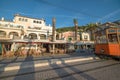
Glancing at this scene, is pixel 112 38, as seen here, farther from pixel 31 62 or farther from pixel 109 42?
pixel 31 62

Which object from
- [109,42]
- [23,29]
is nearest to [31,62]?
[109,42]

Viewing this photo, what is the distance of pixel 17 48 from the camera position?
24406 mm

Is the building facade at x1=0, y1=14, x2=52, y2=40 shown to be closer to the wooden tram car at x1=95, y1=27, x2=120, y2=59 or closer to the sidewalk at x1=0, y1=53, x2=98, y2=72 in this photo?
the sidewalk at x1=0, y1=53, x2=98, y2=72

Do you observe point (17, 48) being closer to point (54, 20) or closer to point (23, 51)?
point (23, 51)

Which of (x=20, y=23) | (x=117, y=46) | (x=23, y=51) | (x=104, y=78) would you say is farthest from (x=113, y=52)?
(x=20, y=23)

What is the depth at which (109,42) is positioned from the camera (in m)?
10.7

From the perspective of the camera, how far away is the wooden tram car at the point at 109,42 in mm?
10294

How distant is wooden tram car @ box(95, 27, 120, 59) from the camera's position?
33.8 ft

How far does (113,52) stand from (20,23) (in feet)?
97.3

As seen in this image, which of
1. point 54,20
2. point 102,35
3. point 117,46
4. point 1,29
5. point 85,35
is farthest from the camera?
point 85,35

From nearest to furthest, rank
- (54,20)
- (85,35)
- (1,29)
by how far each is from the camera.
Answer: (1,29) → (54,20) → (85,35)

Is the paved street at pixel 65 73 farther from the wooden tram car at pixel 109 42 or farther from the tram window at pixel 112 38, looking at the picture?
the tram window at pixel 112 38

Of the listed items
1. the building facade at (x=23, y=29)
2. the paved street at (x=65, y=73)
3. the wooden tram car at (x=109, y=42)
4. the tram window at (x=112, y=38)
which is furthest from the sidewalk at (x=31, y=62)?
the building facade at (x=23, y=29)

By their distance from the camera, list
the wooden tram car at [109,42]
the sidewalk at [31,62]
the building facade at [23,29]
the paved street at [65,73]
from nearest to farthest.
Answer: the paved street at [65,73] < the sidewalk at [31,62] < the wooden tram car at [109,42] < the building facade at [23,29]
